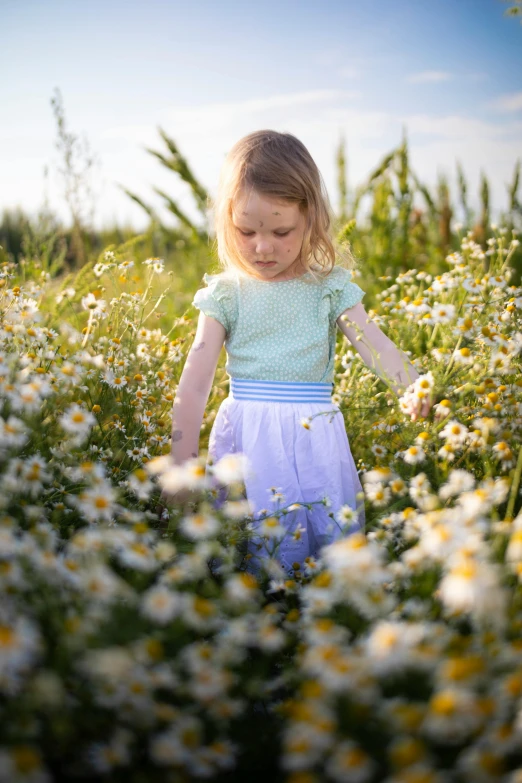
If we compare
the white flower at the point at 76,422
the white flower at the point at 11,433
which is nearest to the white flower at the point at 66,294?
the white flower at the point at 76,422

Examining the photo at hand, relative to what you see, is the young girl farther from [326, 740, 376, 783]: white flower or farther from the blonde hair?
[326, 740, 376, 783]: white flower

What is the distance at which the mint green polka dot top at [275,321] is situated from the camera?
7.64 feet

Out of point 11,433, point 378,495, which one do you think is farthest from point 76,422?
point 378,495

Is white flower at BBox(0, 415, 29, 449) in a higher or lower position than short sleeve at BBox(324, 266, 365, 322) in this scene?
lower

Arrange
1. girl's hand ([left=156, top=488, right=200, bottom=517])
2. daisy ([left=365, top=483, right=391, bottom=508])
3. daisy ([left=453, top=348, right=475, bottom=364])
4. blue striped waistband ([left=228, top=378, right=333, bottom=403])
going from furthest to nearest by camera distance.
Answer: blue striped waistband ([left=228, top=378, right=333, bottom=403]), girl's hand ([left=156, top=488, right=200, bottom=517]), daisy ([left=453, top=348, right=475, bottom=364]), daisy ([left=365, top=483, right=391, bottom=508])

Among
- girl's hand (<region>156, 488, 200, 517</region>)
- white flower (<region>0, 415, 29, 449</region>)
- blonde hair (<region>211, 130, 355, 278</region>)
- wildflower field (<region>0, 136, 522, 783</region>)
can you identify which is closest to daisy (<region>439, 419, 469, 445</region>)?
wildflower field (<region>0, 136, 522, 783</region>)

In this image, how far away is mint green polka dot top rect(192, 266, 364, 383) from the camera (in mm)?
2328

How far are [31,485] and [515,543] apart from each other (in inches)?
39.9

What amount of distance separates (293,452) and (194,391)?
41cm

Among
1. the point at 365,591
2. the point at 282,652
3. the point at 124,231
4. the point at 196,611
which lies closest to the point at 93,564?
the point at 196,611

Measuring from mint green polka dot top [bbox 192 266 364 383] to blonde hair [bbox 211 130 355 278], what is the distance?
0.10m

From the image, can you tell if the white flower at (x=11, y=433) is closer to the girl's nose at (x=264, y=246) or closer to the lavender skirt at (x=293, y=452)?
the lavender skirt at (x=293, y=452)

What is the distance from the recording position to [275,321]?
2.34 metres

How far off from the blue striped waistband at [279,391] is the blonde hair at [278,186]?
419 mm
